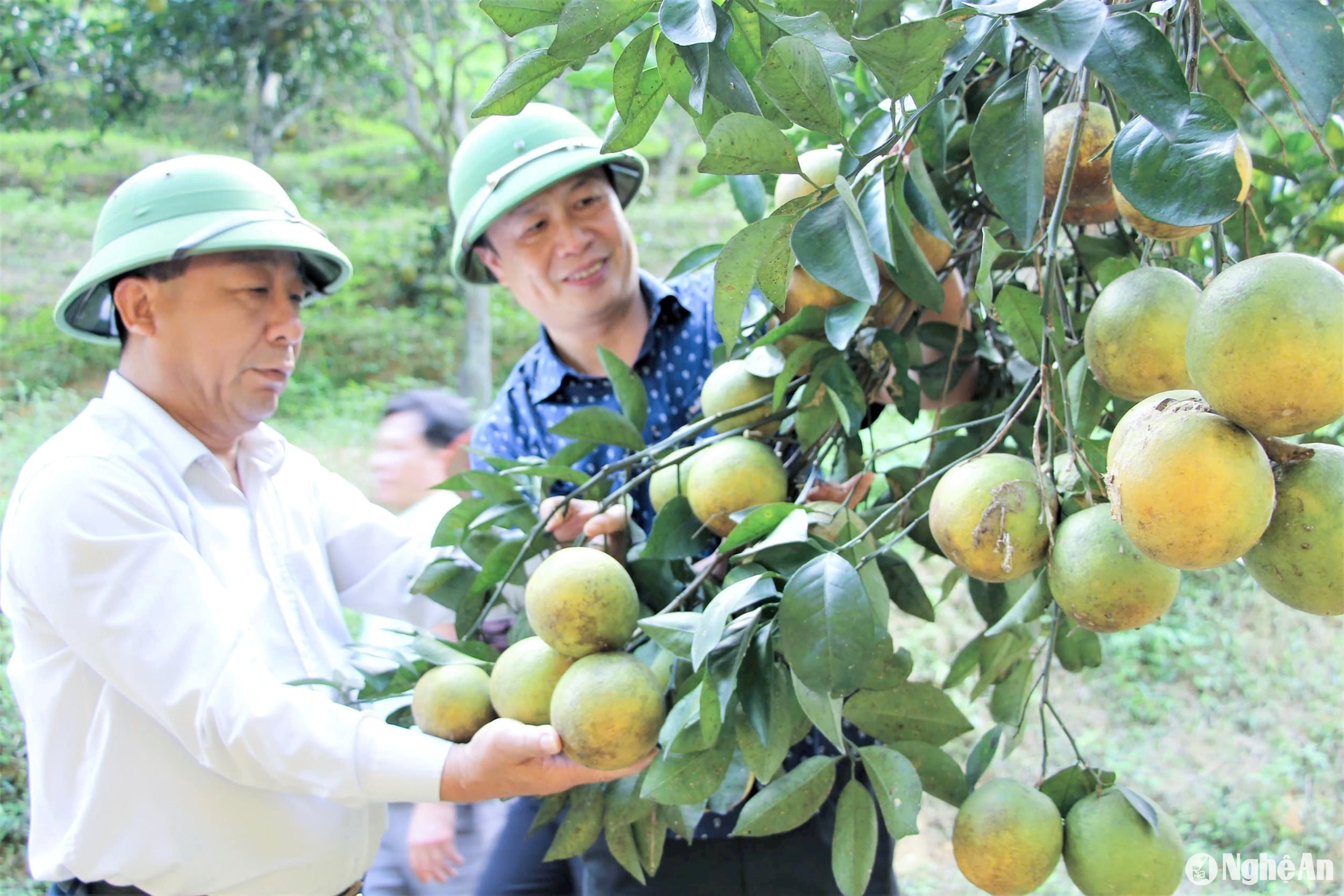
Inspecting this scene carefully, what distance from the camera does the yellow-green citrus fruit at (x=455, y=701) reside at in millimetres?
1028

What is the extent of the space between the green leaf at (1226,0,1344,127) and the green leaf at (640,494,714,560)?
631mm

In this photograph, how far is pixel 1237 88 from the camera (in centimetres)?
92

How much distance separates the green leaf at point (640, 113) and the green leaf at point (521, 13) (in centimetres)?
7

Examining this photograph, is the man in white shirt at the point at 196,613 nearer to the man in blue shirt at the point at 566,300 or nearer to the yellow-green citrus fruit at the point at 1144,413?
the man in blue shirt at the point at 566,300

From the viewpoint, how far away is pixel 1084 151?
75cm

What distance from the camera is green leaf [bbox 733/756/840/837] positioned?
0.91 m

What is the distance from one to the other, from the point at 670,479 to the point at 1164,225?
1.87 ft

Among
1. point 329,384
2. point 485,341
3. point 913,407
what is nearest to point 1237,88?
point 913,407

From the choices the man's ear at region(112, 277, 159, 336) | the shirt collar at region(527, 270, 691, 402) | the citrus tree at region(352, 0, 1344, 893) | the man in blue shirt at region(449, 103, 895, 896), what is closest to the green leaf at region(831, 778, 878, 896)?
the citrus tree at region(352, 0, 1344, 893)

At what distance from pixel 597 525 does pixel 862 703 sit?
31 cm

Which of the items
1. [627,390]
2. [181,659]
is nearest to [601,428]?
[627,390]

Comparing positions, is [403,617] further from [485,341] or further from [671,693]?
[485,341]

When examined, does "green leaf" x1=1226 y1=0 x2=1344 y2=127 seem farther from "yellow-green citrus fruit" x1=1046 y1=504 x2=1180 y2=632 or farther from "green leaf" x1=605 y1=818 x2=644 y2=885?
"green leaf" x1=605 y1=818 x2=644 y2=885

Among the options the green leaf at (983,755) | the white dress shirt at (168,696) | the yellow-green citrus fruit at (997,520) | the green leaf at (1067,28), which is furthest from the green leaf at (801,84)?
the white dress shirt at (168,696)
